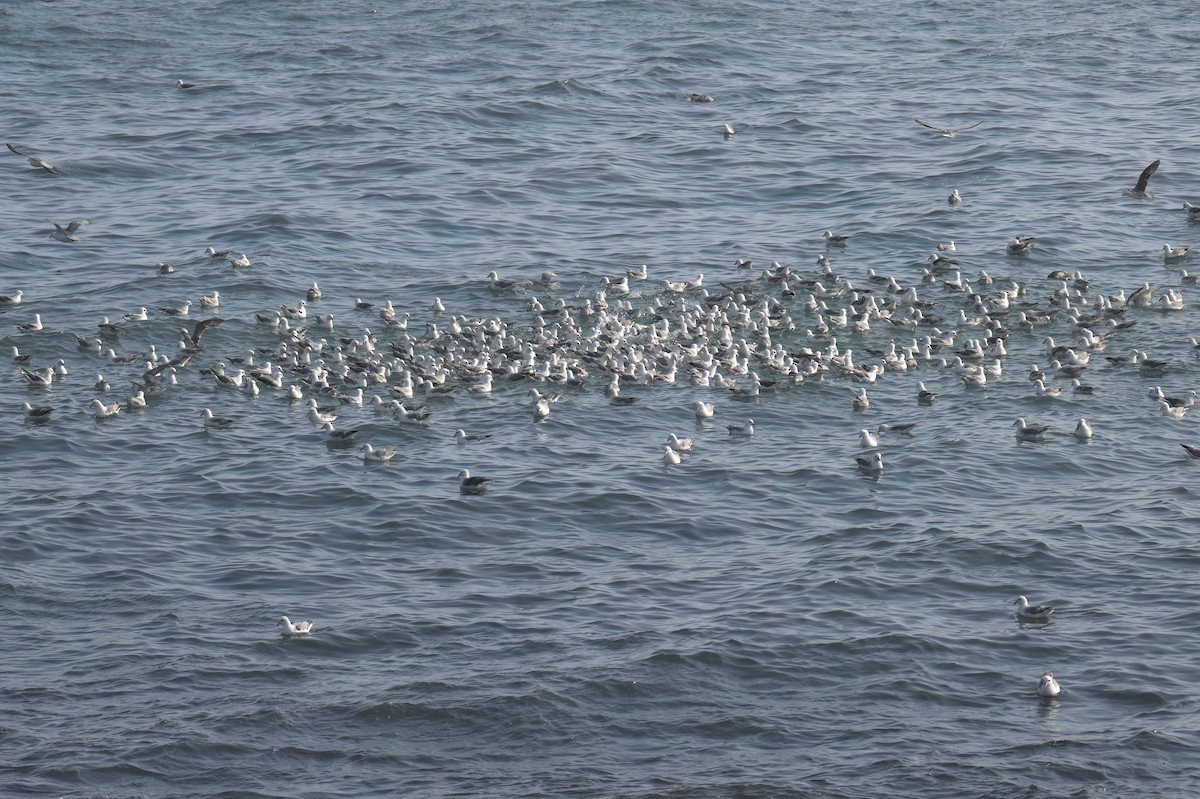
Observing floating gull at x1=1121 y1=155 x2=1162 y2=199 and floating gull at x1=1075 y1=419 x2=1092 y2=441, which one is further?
floating gull at x1=1121 y1=155 x2=1162 y2=199

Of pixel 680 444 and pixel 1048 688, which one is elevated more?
pixel 680 444

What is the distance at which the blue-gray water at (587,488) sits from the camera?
692 inches

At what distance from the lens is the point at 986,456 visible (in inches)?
1014

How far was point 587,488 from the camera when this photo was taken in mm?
24797

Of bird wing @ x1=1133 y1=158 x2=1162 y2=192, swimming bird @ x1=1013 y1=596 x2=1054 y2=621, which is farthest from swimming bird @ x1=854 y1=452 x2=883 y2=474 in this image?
bird wing @ x1=1133 y1=158 x2=1162 y2=192

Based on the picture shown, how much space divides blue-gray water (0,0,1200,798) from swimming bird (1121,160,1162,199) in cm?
42

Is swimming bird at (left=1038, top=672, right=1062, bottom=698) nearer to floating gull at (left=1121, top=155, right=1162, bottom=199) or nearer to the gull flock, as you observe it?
the gull flock

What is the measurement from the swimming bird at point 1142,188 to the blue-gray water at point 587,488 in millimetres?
420

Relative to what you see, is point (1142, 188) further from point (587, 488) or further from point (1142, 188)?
point (587, 488)

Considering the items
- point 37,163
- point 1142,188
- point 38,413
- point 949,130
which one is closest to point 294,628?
point 38,413

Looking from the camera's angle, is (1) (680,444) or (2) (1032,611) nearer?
(2) (1032,611)

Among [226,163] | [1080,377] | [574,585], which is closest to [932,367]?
[1080,377]

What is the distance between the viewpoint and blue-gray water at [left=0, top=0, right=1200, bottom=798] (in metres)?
17.6

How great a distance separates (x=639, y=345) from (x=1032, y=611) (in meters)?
11.7
